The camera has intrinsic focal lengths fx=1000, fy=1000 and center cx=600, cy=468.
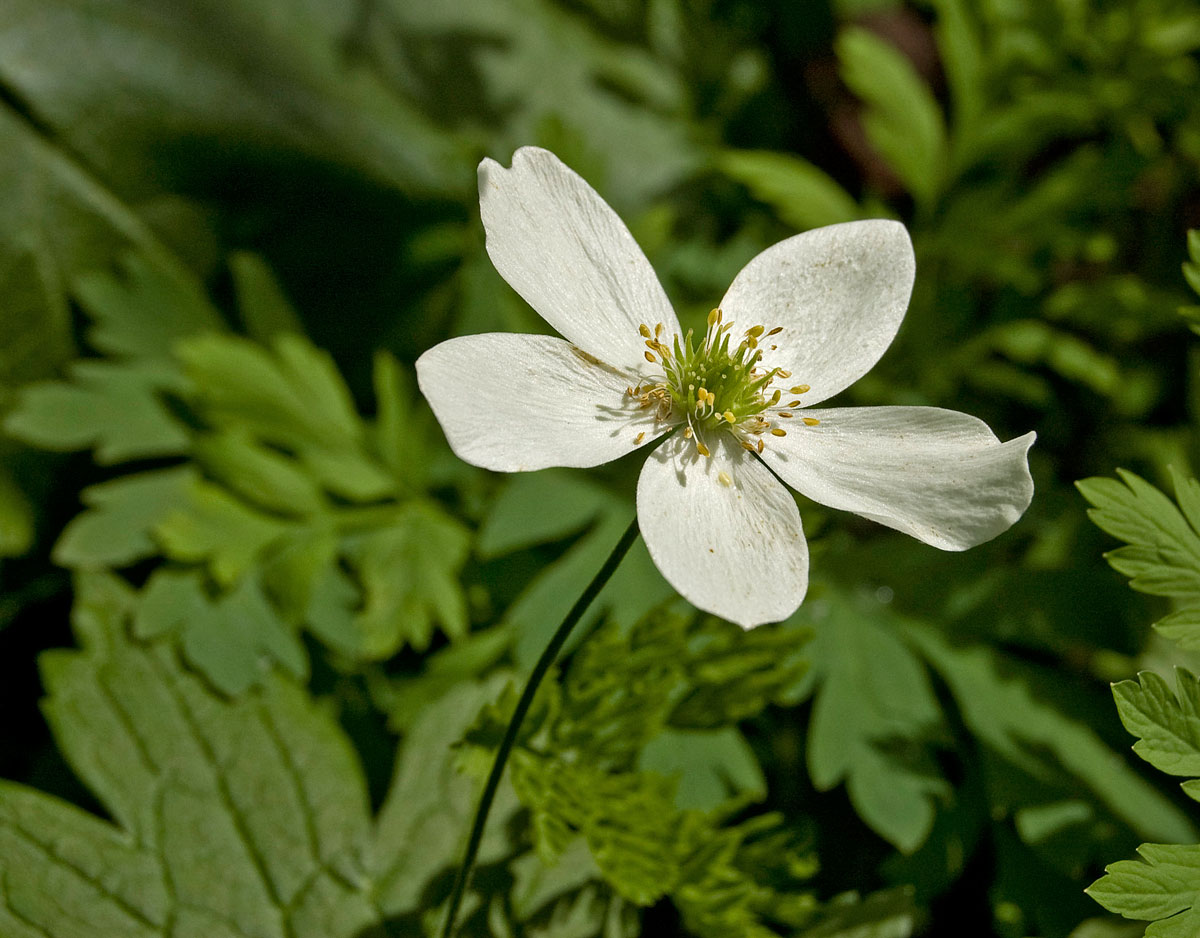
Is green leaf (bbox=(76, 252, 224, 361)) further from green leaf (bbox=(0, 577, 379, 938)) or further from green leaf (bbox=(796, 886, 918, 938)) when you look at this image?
green leaf (bbox=(796, 886, 918, 938))

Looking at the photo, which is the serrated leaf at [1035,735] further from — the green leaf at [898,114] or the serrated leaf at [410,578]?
the green leaf at [898,114]

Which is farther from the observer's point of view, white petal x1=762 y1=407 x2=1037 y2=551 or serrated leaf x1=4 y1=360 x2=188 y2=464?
serrated leaf x1=4 y1=360 x2=188 y2=464

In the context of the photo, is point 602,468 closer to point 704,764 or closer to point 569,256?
point 704,764

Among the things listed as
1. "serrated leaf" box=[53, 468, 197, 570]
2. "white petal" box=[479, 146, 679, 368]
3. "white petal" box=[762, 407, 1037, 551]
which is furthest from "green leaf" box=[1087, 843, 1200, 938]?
"serrated leaf" box=[53, 468, 197, 570]

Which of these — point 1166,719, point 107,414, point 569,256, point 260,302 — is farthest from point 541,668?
point 260,302

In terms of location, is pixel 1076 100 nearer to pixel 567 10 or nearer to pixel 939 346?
pixel 939 346

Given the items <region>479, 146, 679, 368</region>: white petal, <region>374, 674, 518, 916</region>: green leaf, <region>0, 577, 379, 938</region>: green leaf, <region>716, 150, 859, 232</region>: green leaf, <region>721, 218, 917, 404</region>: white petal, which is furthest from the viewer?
<region>716, 150, 859, 232</region>: green leaf
